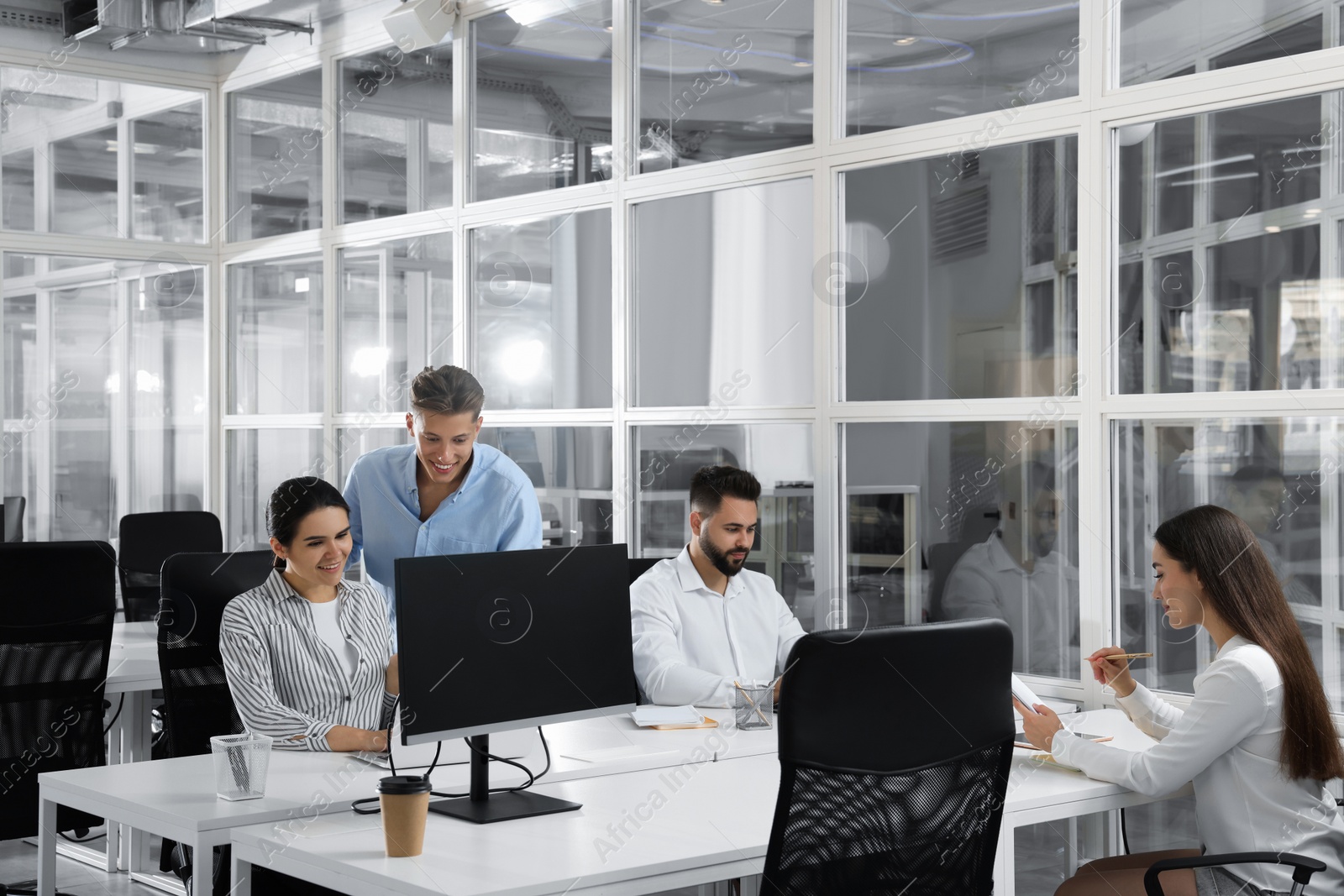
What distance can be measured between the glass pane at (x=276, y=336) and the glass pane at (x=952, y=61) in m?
3.12

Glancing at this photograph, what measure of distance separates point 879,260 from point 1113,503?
1.06 meters

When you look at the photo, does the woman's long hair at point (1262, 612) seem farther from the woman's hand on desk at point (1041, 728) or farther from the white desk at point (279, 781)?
the white desk at point (279, 781)

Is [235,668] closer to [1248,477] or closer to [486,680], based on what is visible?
[486,680]

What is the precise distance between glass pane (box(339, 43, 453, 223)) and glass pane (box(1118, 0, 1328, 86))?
297 cm

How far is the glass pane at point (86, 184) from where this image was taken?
6.30 meters

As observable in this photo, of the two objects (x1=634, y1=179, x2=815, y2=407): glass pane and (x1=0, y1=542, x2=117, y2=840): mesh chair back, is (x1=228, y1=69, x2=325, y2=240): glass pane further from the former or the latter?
(x1=0, y1=542, x2=117, y2=840): mesh chair back

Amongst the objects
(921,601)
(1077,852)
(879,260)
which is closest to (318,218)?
(879,260)

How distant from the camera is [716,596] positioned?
12.0ft

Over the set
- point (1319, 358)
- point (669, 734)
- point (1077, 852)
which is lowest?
point (1077, 852)

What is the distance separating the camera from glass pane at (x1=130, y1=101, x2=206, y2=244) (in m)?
6.56

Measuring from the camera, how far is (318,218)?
6.30 meters

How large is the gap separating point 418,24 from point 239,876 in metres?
3.78

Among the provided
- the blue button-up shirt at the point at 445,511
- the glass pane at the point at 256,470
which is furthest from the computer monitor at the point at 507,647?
the glass pane at the point at 256,470

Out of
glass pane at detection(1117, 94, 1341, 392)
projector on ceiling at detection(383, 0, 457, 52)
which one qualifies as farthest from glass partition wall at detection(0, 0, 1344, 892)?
projector on ceiling at detection(383, 0, 457, 52)
